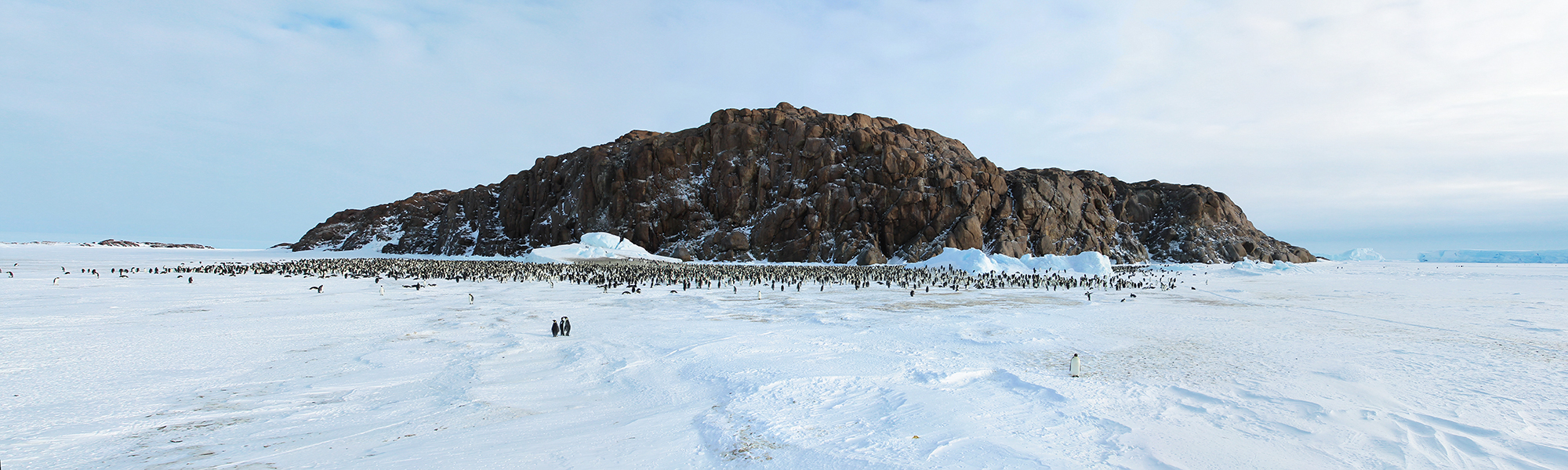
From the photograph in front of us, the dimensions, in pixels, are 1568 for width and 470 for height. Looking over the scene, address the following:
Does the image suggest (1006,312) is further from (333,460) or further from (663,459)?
(333,460)

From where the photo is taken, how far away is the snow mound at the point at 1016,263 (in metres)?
49.1

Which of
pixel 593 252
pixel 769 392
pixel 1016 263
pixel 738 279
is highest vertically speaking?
pixel 593 252

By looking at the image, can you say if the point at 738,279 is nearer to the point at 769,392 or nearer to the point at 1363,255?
the point at 769,392

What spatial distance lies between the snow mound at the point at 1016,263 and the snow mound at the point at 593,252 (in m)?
27.3

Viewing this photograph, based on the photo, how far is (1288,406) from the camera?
8.04 metres

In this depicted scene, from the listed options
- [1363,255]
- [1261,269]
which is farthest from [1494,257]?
[1261,269]

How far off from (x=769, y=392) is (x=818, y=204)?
6716 cm

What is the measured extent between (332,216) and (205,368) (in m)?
125

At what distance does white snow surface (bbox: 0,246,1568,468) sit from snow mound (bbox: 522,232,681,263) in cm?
3999

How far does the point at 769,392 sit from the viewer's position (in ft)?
29.0

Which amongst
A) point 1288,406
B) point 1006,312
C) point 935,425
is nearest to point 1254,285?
point 1006,312

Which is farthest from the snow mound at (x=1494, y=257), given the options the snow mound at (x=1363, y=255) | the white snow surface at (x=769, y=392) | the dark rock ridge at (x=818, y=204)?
the white snow surface at (x=769, y=392)

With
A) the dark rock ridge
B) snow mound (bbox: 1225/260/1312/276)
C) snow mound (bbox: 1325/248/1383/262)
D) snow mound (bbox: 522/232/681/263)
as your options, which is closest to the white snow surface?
snow mound (bbox: 1225/260/1312/276)

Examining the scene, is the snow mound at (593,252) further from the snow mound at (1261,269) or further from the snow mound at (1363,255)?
the snow mound at (1363,255)
